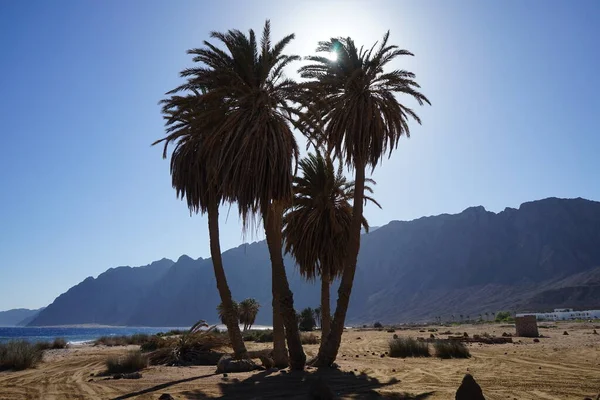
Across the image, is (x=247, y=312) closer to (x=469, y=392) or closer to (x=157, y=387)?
(x=157, y=387)

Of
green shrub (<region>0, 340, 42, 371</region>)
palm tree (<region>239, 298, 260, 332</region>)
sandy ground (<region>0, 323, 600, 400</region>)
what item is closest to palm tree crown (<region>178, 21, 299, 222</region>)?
sandy ground (<region>0, 323, 600, 400</region>)

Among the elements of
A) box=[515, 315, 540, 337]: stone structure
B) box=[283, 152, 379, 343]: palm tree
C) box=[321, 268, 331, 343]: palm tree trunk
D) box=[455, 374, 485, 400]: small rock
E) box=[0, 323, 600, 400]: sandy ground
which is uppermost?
box=[283, 152, 379, 343]: palm tree

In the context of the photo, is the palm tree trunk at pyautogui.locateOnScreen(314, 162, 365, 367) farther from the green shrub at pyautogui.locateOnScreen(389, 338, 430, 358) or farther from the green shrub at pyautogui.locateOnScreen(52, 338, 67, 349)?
the green shrub at pyautogui.locateOnScreen(52, 338, 67, 349)

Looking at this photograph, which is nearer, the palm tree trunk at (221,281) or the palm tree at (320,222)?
the palm tree trunk at (221,281)

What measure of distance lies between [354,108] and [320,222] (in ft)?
22.3

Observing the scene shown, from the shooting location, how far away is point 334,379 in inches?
570

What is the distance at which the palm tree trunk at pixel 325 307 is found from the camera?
72.9 feet

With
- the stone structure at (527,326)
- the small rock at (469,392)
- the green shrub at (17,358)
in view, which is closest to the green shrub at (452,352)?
the small rock at (469,392)

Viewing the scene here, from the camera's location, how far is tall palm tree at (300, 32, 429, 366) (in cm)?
1841

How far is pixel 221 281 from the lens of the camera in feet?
70.5

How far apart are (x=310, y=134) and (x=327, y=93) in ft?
6.70

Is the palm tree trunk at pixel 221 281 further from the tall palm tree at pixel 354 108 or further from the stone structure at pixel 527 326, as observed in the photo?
the stone structure at pixel 527 326

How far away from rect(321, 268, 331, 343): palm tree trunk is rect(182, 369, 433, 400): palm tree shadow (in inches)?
230

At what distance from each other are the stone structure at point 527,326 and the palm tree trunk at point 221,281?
2416 cm
